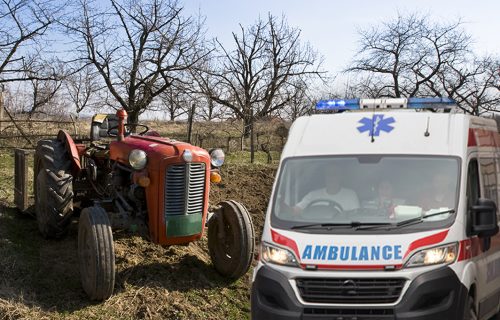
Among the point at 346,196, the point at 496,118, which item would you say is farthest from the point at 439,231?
the point at 496,118

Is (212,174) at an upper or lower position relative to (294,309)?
upper

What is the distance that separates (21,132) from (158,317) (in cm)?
1230

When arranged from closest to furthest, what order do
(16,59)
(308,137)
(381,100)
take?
(308,137)
(381,100)
(16,59)

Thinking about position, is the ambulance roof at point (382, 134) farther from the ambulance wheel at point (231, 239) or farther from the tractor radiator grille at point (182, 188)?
the ambulance wheel at point (231, 239)

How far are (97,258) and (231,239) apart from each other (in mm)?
2082

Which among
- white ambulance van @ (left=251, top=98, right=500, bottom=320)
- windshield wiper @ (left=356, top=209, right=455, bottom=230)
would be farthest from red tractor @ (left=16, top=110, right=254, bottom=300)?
windshield wiper @ (left=356, top=209, right=455, bottom=230)

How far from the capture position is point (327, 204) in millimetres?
5477

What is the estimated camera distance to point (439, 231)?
4.99 metres

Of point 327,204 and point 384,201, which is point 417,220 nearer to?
point 384,201

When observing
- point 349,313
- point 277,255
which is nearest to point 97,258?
point 277,255

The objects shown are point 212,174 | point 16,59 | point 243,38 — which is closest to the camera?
point 212,174

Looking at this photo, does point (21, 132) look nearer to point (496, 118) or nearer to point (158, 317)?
point (158, 317)

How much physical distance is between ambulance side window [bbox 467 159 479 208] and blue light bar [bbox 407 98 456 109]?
2.84ft

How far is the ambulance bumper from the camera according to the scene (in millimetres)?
4711
